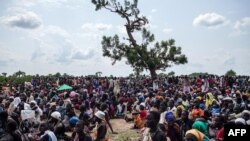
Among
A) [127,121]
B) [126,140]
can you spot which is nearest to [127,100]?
[127,121]

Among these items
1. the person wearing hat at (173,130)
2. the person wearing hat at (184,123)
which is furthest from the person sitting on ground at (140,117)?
the person wearing hat at (173,130)

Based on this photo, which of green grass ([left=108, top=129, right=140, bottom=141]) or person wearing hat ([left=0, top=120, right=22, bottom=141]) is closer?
person wearing hat ([left=0, top=120, right=22, bottom=141])

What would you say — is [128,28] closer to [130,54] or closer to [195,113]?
[130,54]

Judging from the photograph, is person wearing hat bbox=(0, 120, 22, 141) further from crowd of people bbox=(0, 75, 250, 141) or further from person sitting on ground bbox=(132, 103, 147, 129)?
person sitting on ground bbox=(132, 103, 147, 129)

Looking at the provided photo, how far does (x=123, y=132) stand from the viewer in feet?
56.1

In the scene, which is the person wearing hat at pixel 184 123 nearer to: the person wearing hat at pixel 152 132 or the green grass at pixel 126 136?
the person wearing hat at pixel 152 132

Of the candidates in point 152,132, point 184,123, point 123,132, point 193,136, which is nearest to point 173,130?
point 184,123

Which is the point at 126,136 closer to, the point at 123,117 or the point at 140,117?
the point at 140,117

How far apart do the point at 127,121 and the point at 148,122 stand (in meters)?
12.8

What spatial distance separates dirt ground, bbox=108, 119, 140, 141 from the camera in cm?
1559

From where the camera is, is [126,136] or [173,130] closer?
[173,130]

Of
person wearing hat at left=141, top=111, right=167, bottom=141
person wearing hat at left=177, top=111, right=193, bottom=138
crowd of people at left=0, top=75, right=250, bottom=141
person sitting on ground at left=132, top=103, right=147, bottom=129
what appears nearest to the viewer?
person wearing hat at left=141, top=111, right=167, bottom=141

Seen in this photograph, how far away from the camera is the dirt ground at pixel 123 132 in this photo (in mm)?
15586

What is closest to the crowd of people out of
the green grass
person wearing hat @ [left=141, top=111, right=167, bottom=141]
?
person wearing hat @ [left=141, top=111, right=167, bottom=141]
